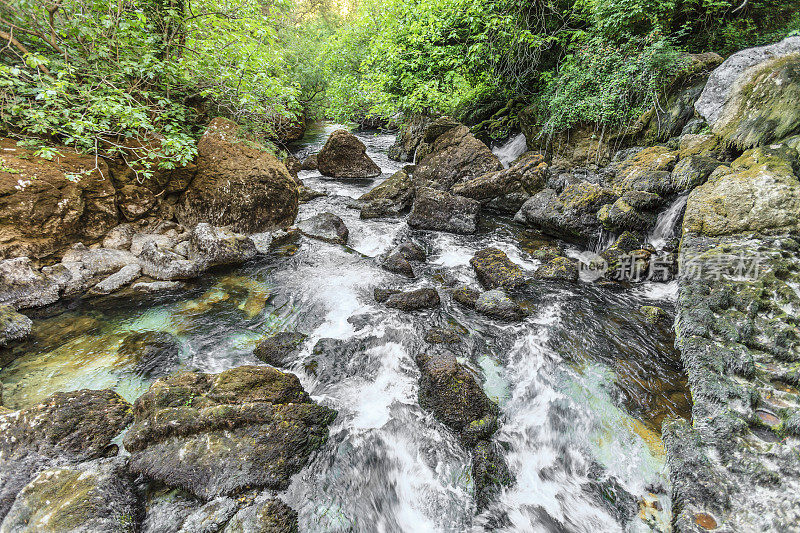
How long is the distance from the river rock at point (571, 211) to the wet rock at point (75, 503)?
27.1ft

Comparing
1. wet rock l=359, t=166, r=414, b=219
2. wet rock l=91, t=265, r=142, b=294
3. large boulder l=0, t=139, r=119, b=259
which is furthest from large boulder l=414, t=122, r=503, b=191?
large boulder l=0, t=139, r=119, b=259

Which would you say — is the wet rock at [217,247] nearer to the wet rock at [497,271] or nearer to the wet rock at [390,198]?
the wet rock at [390,198]

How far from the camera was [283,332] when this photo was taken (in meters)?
4.77

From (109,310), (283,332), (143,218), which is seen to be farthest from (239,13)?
(283,332)

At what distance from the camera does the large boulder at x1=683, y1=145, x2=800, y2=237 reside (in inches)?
173

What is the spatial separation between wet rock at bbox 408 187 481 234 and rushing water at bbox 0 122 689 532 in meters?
2.10

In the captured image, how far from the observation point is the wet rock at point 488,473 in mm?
3062

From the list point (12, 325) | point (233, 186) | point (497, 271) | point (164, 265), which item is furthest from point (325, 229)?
point (12, 325)

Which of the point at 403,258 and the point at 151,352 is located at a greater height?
the point at 151,352

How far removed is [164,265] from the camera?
5.86 metres

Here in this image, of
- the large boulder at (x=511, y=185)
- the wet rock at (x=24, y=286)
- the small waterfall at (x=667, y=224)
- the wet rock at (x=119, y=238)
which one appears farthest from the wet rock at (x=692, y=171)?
the wet rock at (x=24, y=286)

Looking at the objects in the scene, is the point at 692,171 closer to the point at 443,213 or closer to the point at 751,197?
the point at 751,197

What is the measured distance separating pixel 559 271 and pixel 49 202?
9.33 meters

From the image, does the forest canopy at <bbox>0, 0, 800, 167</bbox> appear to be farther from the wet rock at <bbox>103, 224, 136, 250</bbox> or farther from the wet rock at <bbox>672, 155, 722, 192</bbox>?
the wet rock at <bbox>672, 155, 722, 192</bbox>
